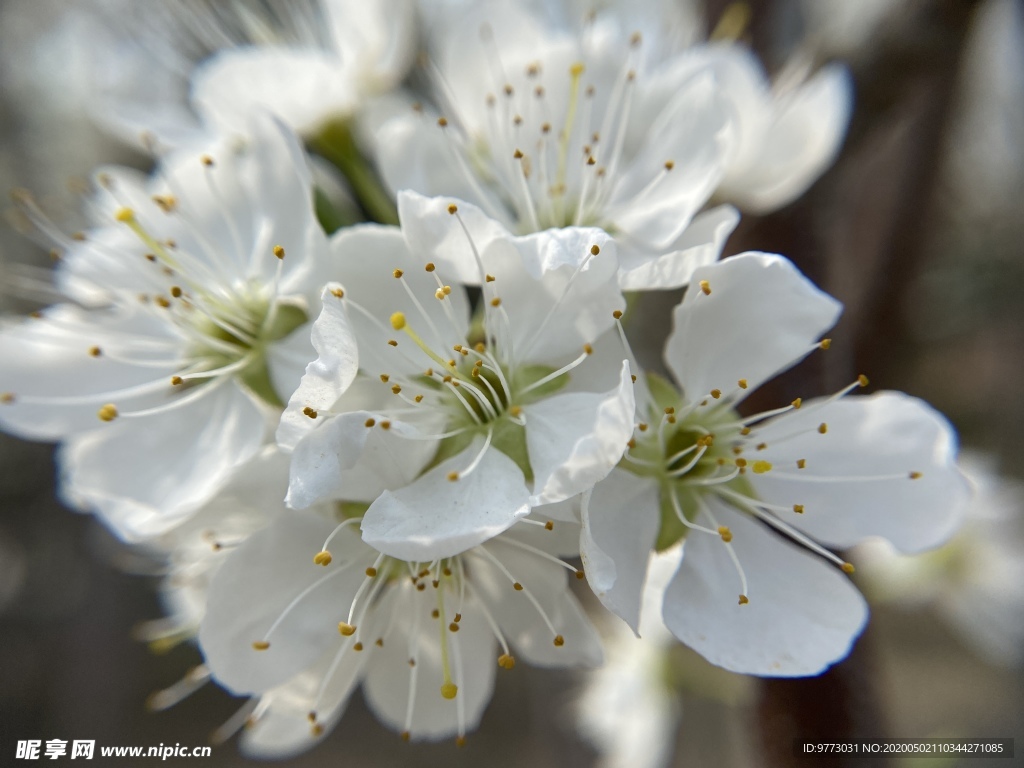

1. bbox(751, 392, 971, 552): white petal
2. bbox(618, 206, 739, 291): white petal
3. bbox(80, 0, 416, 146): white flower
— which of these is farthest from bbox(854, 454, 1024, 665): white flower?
bbox(80, 0, 416, 146): white flower

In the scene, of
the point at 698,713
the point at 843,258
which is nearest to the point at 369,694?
the point at 843,258

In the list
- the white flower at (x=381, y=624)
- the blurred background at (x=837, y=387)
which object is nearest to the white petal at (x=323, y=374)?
the white flower at (x=381, y=624)

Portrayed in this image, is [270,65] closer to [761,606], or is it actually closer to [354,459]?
[354,459]

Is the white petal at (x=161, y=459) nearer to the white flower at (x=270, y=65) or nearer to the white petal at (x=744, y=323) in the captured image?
the white flower at (x=270, y=65)

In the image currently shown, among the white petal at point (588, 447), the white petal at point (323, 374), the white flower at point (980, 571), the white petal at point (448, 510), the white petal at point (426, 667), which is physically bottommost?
the white flower at point (980, 571)

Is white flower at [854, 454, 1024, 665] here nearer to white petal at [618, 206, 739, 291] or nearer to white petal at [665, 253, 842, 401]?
white petal at [665, 253, 842, 401]

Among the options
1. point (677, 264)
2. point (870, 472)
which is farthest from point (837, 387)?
point (677, 264)

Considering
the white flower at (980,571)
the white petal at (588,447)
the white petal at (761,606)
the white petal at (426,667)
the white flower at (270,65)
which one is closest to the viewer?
the white petal at (588,447)
